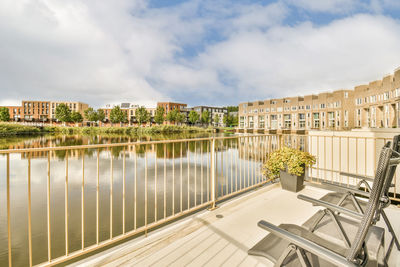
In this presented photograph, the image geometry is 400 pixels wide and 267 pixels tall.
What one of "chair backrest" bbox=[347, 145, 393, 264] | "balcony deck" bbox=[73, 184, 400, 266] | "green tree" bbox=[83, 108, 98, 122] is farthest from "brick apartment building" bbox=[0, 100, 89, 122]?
"chair backrest" bbox=[347, 145, 393, 264]

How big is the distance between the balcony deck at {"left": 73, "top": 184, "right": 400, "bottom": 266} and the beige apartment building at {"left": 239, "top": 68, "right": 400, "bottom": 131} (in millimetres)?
25053

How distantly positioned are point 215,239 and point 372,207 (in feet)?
5.27

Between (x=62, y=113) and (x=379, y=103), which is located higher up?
(x=62, y=113)

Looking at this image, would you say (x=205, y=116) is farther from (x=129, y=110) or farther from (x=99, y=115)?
(x=99, y=115)

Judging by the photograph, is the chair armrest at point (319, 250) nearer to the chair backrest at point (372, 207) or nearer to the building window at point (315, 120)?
the chair backrest at point (372, 207)

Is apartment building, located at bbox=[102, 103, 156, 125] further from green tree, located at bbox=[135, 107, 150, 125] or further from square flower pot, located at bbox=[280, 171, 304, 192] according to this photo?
square flower pot, located at bbox=[280, 171, 304, 192]

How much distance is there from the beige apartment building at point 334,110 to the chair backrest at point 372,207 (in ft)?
86.9

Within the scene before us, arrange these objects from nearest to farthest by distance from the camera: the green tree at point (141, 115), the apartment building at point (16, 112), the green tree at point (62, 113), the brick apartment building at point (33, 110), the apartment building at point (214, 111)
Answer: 1. the green tree at point (62, 113)
2. the green tree at point (141, 115)
3. the brick apartment building at point (33, 110)
4. the apartment building at point (16, 112)
5. the apartment building at point (214, 111)

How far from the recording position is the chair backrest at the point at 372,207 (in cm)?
82

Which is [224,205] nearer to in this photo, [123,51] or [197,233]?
[197,233]

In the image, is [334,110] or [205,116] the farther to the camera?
[205,116]

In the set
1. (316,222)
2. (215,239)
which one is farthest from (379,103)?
(215,239)

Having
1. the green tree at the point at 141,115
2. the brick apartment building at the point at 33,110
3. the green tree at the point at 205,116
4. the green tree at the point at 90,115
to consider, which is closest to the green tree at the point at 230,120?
the green tree at the point at 205,116

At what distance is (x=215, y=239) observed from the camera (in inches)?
80.5
